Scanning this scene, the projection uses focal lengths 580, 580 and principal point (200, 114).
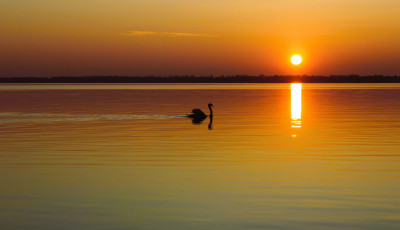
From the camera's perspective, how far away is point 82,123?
120 ft

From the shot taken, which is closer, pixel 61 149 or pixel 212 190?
pixel 212 190

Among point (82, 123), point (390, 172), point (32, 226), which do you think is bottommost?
point (32, 226)

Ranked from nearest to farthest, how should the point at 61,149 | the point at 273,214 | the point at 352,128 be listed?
1. the point at 273,214
2. the point at 61,149
3. the point at 352,128

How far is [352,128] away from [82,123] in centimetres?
1646

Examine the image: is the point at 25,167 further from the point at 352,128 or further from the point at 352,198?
the point at 352,128

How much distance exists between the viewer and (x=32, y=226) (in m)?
11.3

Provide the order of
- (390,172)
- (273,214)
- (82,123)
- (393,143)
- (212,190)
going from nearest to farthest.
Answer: (273,214), (212,190), (390,172), (393,143), (82,123)

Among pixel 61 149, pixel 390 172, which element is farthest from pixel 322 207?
pixel 61 149

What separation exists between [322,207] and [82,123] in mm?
25900

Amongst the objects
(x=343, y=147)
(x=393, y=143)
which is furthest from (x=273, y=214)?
(x=393, y=143)

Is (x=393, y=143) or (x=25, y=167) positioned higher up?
(x=393, y=143)

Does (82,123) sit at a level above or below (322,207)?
above

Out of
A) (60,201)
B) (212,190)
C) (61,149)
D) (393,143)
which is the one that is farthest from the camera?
(393,143)

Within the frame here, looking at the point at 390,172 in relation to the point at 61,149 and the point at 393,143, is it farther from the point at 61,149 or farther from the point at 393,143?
the point at 61,149
